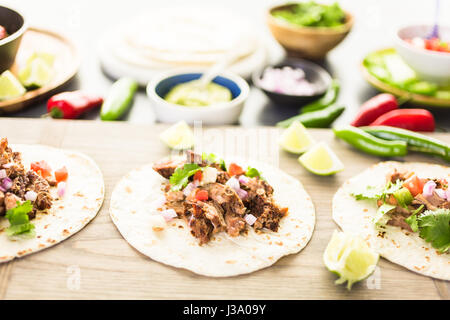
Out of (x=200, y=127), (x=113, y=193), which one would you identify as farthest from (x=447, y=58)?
(x=113, y=193)

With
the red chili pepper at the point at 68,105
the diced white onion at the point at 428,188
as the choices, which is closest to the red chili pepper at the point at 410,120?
the diced white onion at the point at 428,188

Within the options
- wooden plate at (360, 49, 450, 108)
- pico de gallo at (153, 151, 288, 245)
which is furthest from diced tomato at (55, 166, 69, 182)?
wooden plate at (360, 49, 450, 108)

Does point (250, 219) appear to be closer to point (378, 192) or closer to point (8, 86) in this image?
point (378, 192)

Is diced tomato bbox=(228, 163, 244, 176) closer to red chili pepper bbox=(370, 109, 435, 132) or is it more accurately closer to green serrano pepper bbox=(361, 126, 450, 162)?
green serrano pepper bbox=(361, 126, 450, 162)

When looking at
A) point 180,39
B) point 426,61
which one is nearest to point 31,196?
point 180,39

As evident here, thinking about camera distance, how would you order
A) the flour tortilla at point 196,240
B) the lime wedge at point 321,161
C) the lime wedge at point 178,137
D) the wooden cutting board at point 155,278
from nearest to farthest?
the wooden cutting board at point 155,278
the flour tortilla at point 196,240
the lime wedge at point 321,161
the lime wedge at point 178,137

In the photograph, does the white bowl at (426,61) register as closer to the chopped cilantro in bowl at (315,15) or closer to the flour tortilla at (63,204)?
the chopped cilantro in bowl at (315,15)

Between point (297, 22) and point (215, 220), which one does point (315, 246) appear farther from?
point (297, 22)

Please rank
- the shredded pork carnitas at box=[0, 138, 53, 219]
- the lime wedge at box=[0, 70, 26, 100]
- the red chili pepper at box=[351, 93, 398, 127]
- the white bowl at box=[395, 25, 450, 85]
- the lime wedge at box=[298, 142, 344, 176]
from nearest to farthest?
the shredded pork carnitas at box=[0, 138, 53, 219], the lime wedge at box=[298, 142, 344, 176], the lime wedge at box=[0, 70, 26, 100], the red chili pepper at box=[351, 93, 398, 127], the white bowl at box=[395, 25, 450, 85]
